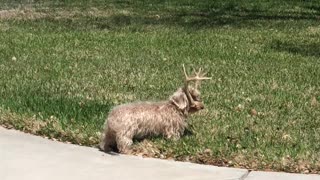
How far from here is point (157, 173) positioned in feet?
18.6

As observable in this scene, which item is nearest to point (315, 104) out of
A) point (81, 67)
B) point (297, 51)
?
point (81, 67)

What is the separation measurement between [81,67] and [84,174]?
5.06m

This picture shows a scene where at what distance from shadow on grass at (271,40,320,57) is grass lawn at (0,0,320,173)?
4 cm

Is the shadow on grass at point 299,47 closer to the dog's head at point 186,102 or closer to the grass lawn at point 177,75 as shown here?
the grass lawn at point 177,75

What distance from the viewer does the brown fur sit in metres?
6.21

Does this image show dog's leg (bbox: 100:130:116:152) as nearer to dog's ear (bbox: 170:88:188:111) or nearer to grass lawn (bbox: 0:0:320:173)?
grass lawn (bbox: 0:0:320:173)

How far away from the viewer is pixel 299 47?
44.9ft

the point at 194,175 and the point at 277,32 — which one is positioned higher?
the point at 194,175

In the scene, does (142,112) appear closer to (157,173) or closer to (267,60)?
(157,173)

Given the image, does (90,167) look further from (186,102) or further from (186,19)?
(186,19)

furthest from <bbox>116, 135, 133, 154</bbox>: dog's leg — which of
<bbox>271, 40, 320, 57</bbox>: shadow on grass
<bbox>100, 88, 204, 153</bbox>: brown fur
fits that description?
<bbox>271, 40, 320, 57</bbox>: shadow on grass

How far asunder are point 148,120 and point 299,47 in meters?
7.79

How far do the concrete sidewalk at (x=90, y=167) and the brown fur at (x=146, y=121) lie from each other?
142mm

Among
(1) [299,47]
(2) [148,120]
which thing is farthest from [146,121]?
(1) [299,47]
